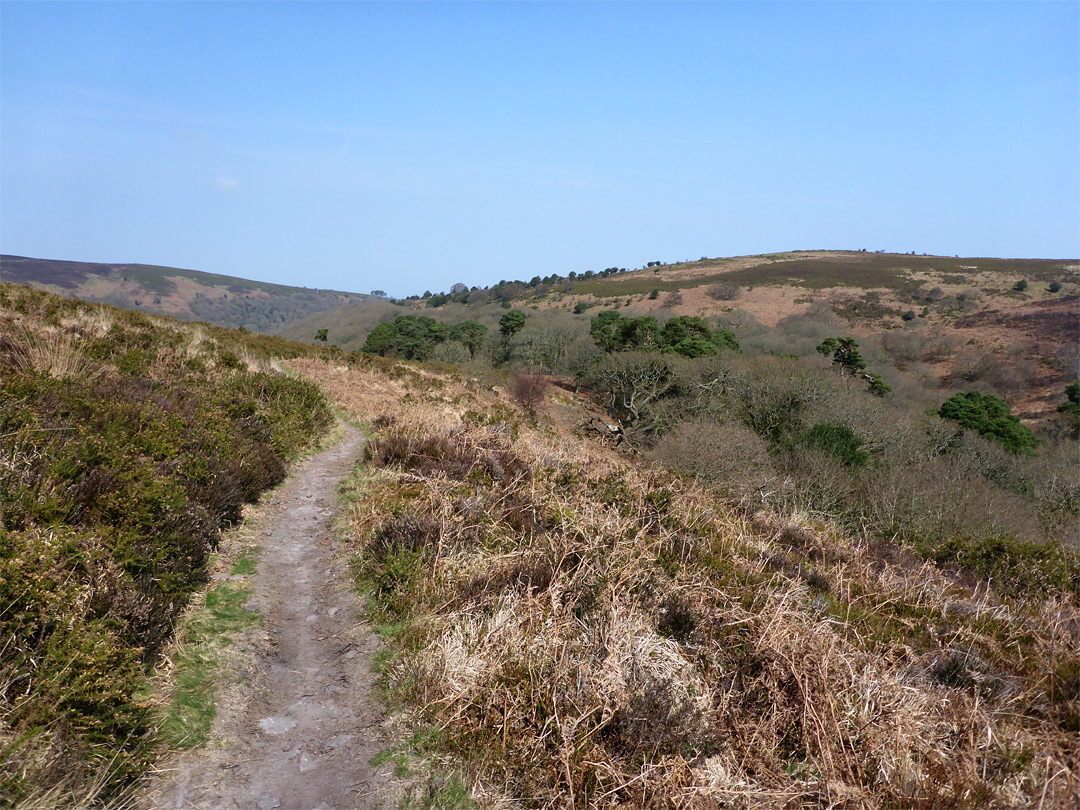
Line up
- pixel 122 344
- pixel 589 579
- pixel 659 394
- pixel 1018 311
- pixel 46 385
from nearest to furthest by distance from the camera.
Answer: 1. pixel 589 579
2. pixel 46 385
3. pixel 122 344
4. pixel 659 394
5. pixel 1018 311

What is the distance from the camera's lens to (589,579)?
182 inches

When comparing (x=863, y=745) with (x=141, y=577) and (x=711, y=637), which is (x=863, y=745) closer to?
(x=711, y=637)

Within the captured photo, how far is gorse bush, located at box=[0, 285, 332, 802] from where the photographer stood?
2623 mm

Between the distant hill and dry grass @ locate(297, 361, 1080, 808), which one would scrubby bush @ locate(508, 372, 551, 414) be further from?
the distant hill

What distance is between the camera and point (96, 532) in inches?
145

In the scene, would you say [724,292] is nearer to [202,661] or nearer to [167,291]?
[202,661]

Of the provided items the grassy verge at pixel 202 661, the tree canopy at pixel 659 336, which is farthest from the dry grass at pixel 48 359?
the tree canopy at pixel 659 336

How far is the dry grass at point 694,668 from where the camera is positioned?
302cm

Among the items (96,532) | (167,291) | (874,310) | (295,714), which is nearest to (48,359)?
(96,532)

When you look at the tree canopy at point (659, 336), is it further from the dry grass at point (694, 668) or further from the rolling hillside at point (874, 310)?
the dry grass at point (694, 668)

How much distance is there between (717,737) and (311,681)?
2.68 meters

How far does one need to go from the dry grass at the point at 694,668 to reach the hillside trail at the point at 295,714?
0.36m

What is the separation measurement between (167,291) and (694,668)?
150746mm

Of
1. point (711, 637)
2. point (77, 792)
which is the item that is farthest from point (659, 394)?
point (77, 792)
